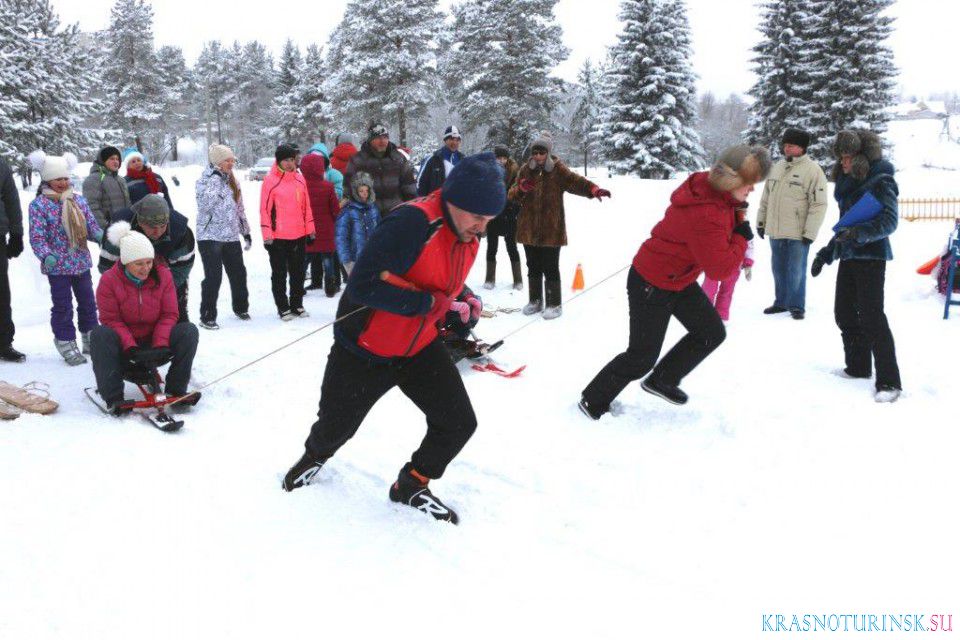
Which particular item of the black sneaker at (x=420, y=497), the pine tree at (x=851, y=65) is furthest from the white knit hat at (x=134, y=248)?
the pine tree at (x=851, y=65)

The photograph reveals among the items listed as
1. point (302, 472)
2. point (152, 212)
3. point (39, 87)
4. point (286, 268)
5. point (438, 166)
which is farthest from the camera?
point (39, 87)

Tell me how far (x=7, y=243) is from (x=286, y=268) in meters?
2.89

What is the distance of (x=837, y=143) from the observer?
5.13 metres

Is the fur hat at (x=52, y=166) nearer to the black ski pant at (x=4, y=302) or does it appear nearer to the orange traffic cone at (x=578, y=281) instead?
the black ski pant at (x=4, y=302)

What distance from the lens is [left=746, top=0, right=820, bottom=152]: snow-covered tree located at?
2828 centimetres

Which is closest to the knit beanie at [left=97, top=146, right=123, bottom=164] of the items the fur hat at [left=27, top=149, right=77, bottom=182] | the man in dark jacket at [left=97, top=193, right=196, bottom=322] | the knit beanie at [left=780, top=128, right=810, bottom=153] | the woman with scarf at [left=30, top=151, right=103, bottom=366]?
the woman with scarf at [left=30, top=151, right=103, bottom=366]

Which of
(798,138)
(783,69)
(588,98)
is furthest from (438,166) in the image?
(588,98)

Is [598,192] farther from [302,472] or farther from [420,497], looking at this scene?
[302,472]

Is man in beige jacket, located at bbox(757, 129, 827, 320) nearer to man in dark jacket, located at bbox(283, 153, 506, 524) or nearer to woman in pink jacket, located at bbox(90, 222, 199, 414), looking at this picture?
man in dark jacket, located at bbox(283, 153, 506, 524)

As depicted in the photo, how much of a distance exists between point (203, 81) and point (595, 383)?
76621 mm

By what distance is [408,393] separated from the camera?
3.39 meters

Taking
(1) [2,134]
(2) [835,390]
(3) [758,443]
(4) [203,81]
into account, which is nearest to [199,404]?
(3) [758,443]

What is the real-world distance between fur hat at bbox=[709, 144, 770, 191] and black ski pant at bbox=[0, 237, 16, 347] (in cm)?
639

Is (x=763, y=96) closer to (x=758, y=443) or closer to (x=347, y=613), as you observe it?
(x=758, y=443)
